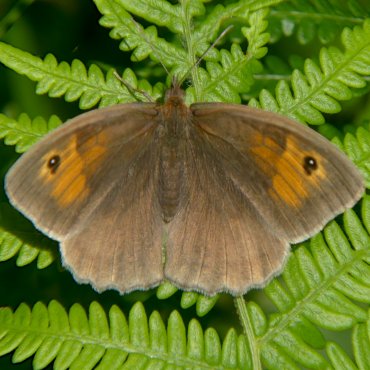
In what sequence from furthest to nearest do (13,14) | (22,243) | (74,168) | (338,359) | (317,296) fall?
(13,14) < (22,243) < (74,168) < (317,296) < (338,359)

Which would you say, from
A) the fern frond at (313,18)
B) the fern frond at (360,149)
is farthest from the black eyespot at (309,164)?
the fern frond at (313,18)

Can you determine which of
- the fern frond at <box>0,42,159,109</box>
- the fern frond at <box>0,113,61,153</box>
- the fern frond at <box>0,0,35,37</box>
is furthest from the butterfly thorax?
the fern frond at <box>0,0,35,37</box>

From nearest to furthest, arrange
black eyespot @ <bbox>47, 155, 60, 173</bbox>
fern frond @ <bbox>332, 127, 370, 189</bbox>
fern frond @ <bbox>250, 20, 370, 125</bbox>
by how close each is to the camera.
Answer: black eyespot @ <bbox>47, 155, 60, 173</bbox> < fern frond @ <bbox>332, 127, 370, 189</bbox> < fern frond @ <bbox>250, 20, 370, 125</bbox>

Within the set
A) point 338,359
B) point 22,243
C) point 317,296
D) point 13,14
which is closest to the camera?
point 338,359

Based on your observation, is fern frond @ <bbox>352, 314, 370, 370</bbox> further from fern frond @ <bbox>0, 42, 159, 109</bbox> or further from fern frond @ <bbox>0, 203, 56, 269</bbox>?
fern frond @ <bbox>0, 42, 159, 109</bbox>

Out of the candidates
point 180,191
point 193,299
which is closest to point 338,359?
point 193,299

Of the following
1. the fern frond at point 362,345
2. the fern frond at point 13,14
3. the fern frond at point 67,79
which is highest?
the fern frond at point 362,345

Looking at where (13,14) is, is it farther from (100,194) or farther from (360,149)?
(360,149)

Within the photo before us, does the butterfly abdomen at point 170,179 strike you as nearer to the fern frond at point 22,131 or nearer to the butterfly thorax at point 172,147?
the butterfly thorax at point 172,147
